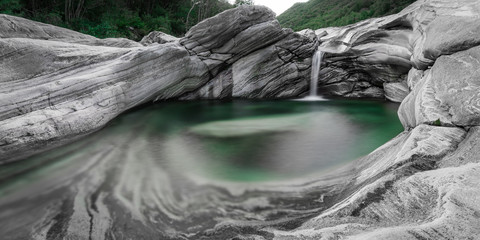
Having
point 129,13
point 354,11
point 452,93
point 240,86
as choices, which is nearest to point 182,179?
point 452,93

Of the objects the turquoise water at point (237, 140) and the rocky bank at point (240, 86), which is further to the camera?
the turquoise water at point (237, 140)

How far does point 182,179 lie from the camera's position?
5.21 meters

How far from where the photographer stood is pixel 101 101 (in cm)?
836

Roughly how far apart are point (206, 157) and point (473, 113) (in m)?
4.75

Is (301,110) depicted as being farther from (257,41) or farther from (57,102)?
(57,102)

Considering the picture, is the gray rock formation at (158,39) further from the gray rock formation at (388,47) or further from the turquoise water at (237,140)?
the gray rock formation at (388,47)

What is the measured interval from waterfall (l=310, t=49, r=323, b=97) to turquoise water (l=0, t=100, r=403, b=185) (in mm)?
3568

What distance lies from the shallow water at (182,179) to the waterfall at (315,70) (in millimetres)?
6355

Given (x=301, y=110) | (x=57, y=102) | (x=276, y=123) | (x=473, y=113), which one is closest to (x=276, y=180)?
(x=473, y=113)

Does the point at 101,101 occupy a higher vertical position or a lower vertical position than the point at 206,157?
higher

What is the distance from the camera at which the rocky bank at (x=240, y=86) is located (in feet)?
9.29

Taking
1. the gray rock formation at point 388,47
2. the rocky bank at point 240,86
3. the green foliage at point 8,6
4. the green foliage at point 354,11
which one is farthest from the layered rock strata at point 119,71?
the green foliage at point 354,11

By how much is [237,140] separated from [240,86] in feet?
23.9

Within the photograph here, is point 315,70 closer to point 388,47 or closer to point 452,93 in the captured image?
point 388,47
